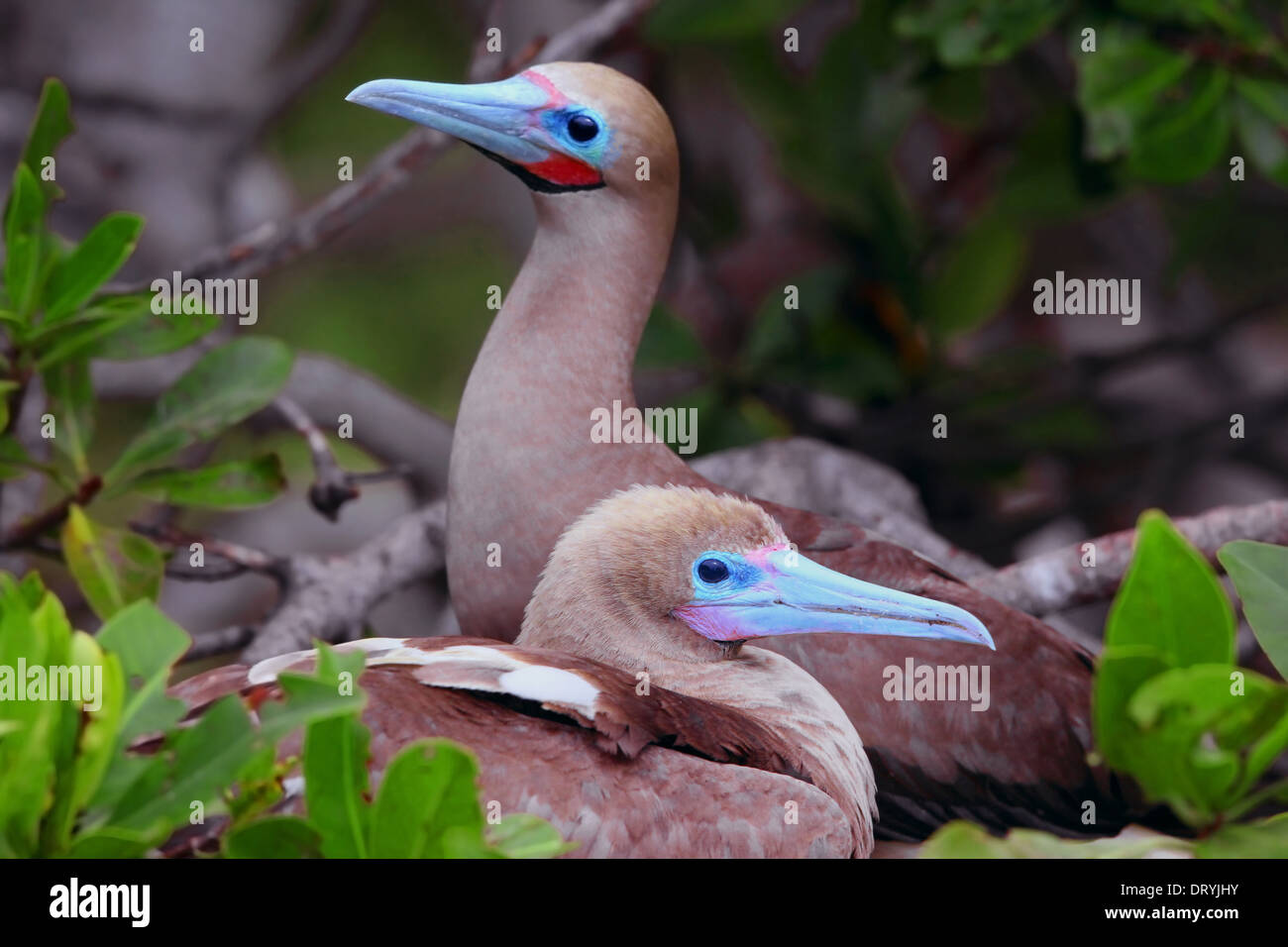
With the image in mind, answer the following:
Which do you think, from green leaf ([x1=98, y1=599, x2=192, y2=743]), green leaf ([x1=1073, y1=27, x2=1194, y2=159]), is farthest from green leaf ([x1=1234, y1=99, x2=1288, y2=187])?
green leaf ([x1=98, y1=599, x2=192, y2=743])

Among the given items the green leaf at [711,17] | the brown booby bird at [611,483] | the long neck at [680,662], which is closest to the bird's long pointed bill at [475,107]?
the brown booby bird at [611,483]

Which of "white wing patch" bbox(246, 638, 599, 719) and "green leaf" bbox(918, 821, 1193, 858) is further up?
"white wing patch" bbox(246, 638, 599, 719)

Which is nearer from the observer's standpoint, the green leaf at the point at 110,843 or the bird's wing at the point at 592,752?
the green leaf at the point at 110,843

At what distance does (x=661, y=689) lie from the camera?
5.75ft

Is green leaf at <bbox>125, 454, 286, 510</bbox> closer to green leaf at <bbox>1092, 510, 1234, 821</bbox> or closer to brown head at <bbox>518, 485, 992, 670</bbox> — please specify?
brown head at <bbox>518, 485, 992, 670</bbox>

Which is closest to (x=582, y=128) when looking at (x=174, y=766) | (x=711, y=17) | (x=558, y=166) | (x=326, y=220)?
(x=558, y=166)

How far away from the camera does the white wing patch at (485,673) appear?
1612mm

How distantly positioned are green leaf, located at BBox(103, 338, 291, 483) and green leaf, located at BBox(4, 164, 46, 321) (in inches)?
10.0

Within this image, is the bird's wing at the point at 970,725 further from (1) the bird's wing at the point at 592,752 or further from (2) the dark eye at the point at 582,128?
(2) the dark eye at the point at 582,128

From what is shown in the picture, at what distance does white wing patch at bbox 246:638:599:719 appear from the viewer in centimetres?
161

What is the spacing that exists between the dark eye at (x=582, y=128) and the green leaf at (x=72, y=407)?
2.69ft

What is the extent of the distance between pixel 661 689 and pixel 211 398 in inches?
36.3
